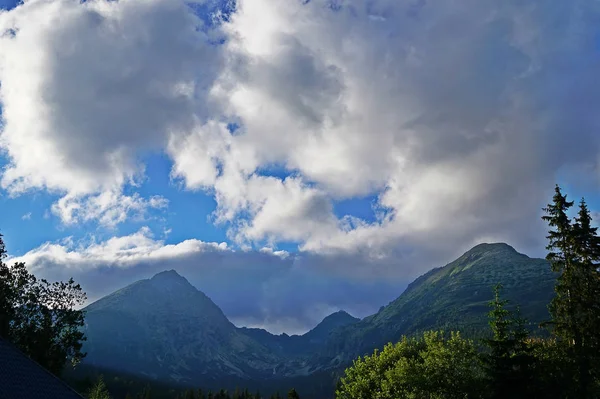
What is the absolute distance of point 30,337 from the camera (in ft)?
236

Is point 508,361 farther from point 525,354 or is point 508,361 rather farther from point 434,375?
point 434,375

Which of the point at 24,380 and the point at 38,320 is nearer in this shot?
the point at 24,380

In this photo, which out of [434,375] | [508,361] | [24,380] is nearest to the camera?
[24,380]

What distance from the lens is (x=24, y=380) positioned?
131 ft

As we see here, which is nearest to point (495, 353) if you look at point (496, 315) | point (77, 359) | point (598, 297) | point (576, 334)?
point (496, 315)

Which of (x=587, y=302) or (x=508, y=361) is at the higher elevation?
(x=587, y=302)

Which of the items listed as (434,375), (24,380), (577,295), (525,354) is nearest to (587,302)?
(577,295)

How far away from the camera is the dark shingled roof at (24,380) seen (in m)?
37.8

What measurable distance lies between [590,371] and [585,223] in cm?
1575

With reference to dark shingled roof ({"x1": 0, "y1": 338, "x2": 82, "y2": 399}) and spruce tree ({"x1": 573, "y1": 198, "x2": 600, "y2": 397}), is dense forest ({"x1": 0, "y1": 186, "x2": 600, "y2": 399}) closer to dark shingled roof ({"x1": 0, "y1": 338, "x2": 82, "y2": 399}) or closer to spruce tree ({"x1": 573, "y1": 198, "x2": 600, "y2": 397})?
spruce tree ({"x1": 573, "y1": 198, "x2": 600, "y2": 397})

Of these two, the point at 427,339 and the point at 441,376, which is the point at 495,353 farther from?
the point at 427,339

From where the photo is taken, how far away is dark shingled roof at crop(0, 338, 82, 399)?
124 ft

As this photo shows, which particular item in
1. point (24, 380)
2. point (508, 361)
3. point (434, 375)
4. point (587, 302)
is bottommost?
point (434, 375)

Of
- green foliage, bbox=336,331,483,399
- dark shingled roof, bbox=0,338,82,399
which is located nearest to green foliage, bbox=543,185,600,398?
green foliage, bbox=336,331,483,399
